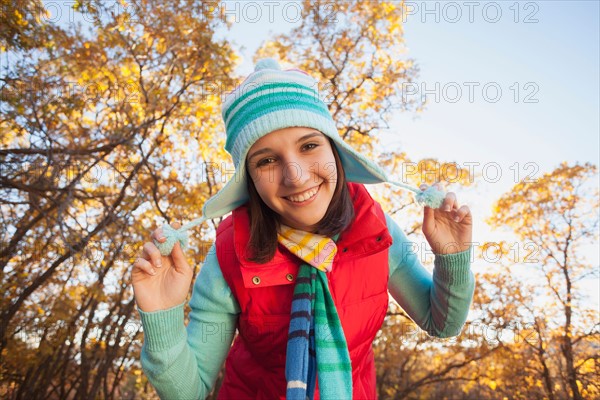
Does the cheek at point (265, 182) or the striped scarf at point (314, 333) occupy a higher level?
the cheek at point (265, 182)

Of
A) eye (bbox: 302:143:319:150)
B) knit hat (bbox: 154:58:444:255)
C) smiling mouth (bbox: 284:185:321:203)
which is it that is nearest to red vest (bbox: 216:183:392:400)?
knit hat (bbox: 154:58:444:255)

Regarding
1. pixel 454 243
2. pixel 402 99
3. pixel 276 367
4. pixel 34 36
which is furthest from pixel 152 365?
pixel 402 99

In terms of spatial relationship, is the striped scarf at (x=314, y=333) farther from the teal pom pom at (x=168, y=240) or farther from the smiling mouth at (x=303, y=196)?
the teal pom pom at (x=168, y=240)

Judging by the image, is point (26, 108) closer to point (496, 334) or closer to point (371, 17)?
point (371, 17)

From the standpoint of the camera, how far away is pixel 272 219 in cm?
195

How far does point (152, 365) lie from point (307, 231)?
2.72 ft

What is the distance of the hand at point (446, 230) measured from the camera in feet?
5.79

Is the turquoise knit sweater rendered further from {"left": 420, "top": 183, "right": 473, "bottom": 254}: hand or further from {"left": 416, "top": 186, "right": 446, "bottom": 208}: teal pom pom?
{"left": 416, "top": 186, "right": 446, "bottom": 208}: teal pom pom

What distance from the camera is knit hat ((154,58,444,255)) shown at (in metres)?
1.71

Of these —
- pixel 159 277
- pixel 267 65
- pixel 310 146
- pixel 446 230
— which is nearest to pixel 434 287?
pixel 446 230

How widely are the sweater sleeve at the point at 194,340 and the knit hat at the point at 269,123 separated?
269 mm

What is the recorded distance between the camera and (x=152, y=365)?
1606 mm

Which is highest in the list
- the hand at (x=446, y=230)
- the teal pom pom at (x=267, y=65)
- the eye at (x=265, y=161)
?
the teal pom pom at (x=267, y=65)

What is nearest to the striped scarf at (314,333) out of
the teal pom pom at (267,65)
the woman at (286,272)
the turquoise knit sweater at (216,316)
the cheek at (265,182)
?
the woman at (286,272)
